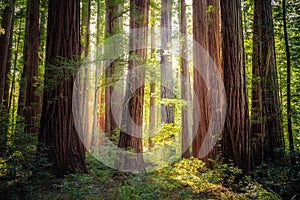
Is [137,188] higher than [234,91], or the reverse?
[234,91]

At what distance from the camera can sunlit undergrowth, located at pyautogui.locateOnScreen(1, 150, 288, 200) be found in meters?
4.80

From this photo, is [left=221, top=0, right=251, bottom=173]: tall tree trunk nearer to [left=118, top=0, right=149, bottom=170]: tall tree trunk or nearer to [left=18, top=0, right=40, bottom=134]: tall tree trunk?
[left=118, top=0, right=149, bottom=170]: tall tree trunk

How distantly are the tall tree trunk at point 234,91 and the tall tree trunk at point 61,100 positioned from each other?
357cm

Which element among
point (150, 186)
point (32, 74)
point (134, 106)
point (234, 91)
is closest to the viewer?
point (150, 186)

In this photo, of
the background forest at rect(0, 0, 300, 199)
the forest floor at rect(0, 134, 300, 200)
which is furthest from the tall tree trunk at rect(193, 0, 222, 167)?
the forest floor at rect(0, 134, 300, 200)

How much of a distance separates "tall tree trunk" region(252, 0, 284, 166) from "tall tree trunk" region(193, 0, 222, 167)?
135 cm

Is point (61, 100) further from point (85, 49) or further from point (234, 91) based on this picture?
point (85, 49)

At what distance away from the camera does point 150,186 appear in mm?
5957

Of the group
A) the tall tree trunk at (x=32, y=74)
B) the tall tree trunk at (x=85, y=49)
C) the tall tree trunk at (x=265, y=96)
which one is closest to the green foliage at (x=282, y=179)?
the tall tree trunk at (x=265, y=96)

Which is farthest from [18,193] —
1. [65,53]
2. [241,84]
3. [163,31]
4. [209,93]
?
[163,31]

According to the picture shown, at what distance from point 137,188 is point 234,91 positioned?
10.4ft

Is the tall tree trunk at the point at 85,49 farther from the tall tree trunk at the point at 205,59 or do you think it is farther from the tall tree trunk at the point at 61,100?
the tall tree trunk at the point at 61,100

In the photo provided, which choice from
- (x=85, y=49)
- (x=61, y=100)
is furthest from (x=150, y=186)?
(x=85, y=49)

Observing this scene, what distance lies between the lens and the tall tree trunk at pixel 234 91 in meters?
6.17
